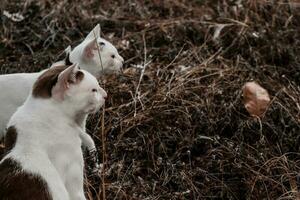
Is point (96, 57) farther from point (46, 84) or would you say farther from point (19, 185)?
point (19, 185)

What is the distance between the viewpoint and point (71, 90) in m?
3.56

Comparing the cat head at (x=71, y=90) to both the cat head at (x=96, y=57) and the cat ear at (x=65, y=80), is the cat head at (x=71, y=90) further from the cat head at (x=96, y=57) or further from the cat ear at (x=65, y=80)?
the cat head at (x=96, y=57)

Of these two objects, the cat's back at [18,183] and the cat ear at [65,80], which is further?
the cat ear at [65,80]

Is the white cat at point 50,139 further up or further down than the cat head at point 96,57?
further up

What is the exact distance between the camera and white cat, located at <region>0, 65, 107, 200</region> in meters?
3.35

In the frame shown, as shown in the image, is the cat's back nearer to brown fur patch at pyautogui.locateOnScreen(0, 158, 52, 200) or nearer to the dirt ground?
brown fur patch at pyautogui.locateOnScreen(0, 158, 52, 200)

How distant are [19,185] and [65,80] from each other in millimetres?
566

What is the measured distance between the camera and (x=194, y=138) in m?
4.50

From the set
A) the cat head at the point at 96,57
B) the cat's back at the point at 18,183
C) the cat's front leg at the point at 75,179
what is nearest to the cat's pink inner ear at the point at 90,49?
the cat head at the point at 96,57

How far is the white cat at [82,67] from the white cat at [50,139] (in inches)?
13.2

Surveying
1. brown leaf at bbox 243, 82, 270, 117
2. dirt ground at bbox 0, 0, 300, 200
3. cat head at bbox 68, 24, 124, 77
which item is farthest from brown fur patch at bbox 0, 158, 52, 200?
brown leaf at bbox 243, 82, 270, 117

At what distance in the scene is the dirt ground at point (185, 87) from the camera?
421 centimetres

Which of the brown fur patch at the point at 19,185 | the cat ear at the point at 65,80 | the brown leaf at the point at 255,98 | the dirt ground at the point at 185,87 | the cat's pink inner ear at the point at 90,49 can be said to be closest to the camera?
the brown fur patch at the point at 19,185

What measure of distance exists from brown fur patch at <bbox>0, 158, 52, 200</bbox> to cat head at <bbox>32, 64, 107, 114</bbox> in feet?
1.30
